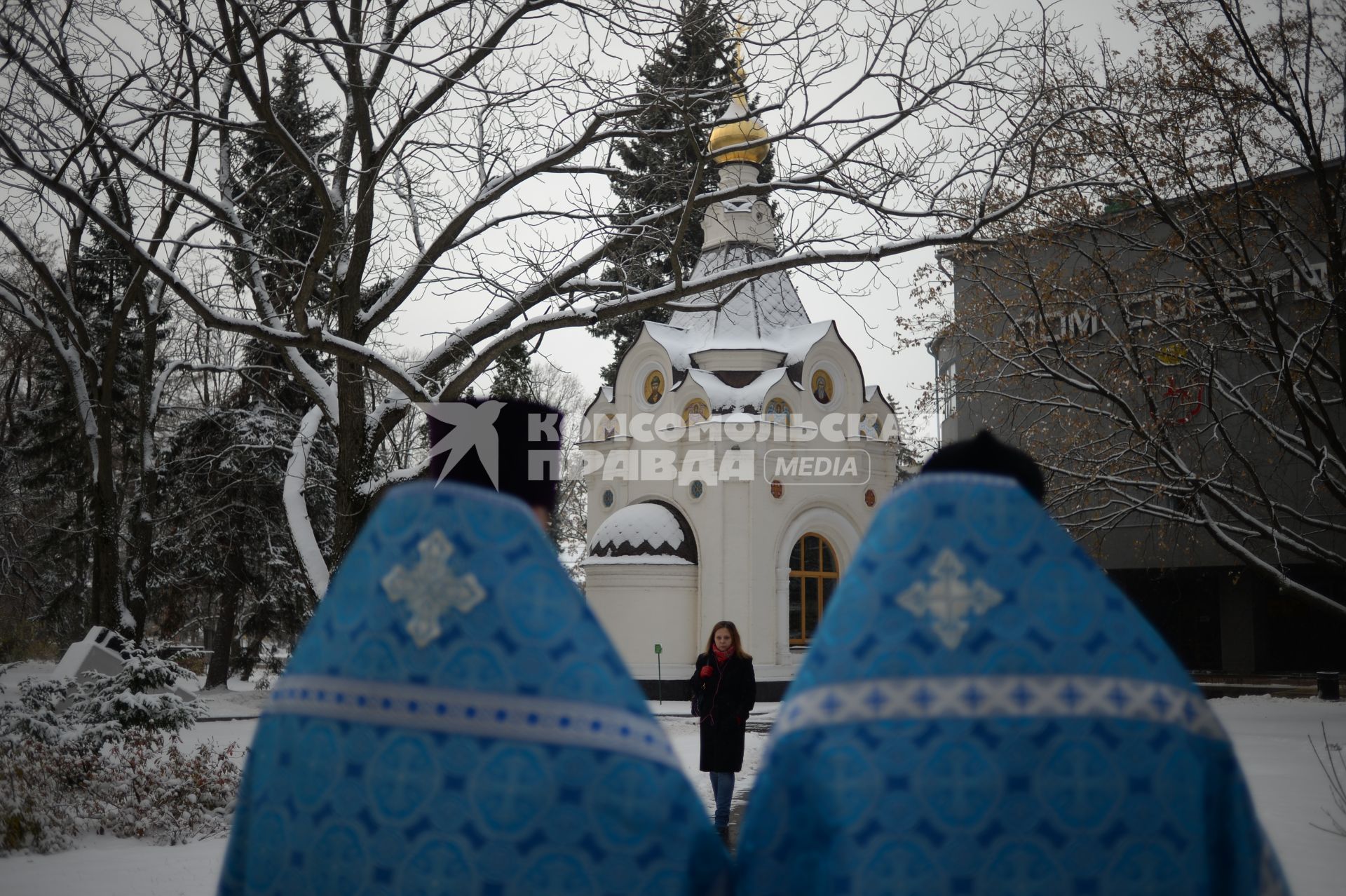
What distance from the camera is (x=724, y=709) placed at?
926cm

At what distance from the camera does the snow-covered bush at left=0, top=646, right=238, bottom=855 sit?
892cm

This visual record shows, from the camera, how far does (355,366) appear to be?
10.4 metres

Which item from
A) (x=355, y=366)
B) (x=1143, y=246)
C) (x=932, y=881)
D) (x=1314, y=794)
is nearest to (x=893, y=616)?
(x=932, y=881)

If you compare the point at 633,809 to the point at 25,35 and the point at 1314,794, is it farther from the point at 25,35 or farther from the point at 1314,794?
the point at 1314,794

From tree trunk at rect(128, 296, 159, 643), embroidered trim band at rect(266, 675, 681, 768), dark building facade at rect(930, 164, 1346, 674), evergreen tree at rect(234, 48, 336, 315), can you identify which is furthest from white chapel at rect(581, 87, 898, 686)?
embroidered trim band at rect(266, 675, 681, 768)

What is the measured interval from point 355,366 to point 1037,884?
30.8 ft

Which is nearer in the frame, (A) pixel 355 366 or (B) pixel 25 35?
(B) pixel 25 35

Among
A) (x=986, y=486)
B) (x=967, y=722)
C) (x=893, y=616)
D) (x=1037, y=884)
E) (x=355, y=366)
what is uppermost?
(x=355, y=366)

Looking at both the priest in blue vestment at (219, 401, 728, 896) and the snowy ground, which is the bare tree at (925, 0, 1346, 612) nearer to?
the snowy ground

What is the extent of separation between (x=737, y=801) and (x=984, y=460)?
10.3m

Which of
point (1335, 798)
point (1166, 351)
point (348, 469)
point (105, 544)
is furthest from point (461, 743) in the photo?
point (105, 544)

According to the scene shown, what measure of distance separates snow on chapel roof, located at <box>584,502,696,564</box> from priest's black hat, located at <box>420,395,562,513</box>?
2461cm

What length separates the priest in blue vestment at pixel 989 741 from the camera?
1.95m

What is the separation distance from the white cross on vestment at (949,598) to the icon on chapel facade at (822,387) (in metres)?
27.5
